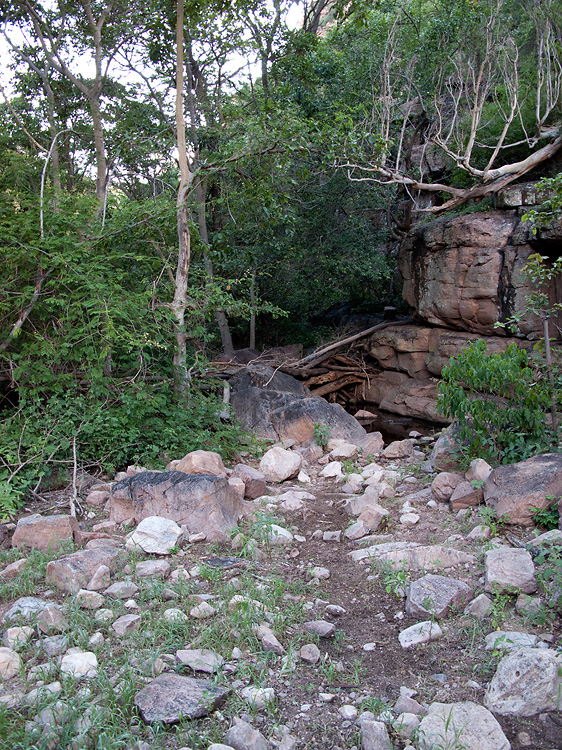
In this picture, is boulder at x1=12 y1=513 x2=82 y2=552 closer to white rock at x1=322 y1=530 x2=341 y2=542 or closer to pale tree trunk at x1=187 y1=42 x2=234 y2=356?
white rock at x1=322 y1=530 x2=341 y2=542

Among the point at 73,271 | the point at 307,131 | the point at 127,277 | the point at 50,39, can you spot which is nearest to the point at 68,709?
the point at 73,271

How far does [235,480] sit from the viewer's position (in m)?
5.30

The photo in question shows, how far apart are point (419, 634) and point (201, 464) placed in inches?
110

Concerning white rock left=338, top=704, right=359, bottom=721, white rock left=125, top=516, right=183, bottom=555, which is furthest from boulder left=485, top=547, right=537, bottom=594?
white rock left=125, top=516, right=183, bottom=555

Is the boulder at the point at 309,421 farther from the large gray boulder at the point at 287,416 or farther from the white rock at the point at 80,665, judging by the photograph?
the white rock at the point at 80,665

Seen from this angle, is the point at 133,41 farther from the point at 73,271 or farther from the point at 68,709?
the point at 68,709

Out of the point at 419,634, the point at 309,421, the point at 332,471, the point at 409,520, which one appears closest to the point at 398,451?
the point at 332,471

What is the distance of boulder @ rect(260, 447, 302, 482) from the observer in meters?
6.08

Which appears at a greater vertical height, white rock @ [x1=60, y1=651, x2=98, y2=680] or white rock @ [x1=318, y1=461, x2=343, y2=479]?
white rock @ [x1=60, y1=651, x2=98, y2=680]

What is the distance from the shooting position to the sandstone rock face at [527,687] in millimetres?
2348

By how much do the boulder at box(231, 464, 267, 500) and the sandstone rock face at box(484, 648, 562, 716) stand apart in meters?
3.13

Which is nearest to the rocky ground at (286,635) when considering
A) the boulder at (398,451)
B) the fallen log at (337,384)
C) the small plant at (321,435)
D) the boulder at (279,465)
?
the boulder at (279,465)

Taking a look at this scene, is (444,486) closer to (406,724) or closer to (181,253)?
(406,724)

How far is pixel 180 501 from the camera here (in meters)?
4.42
